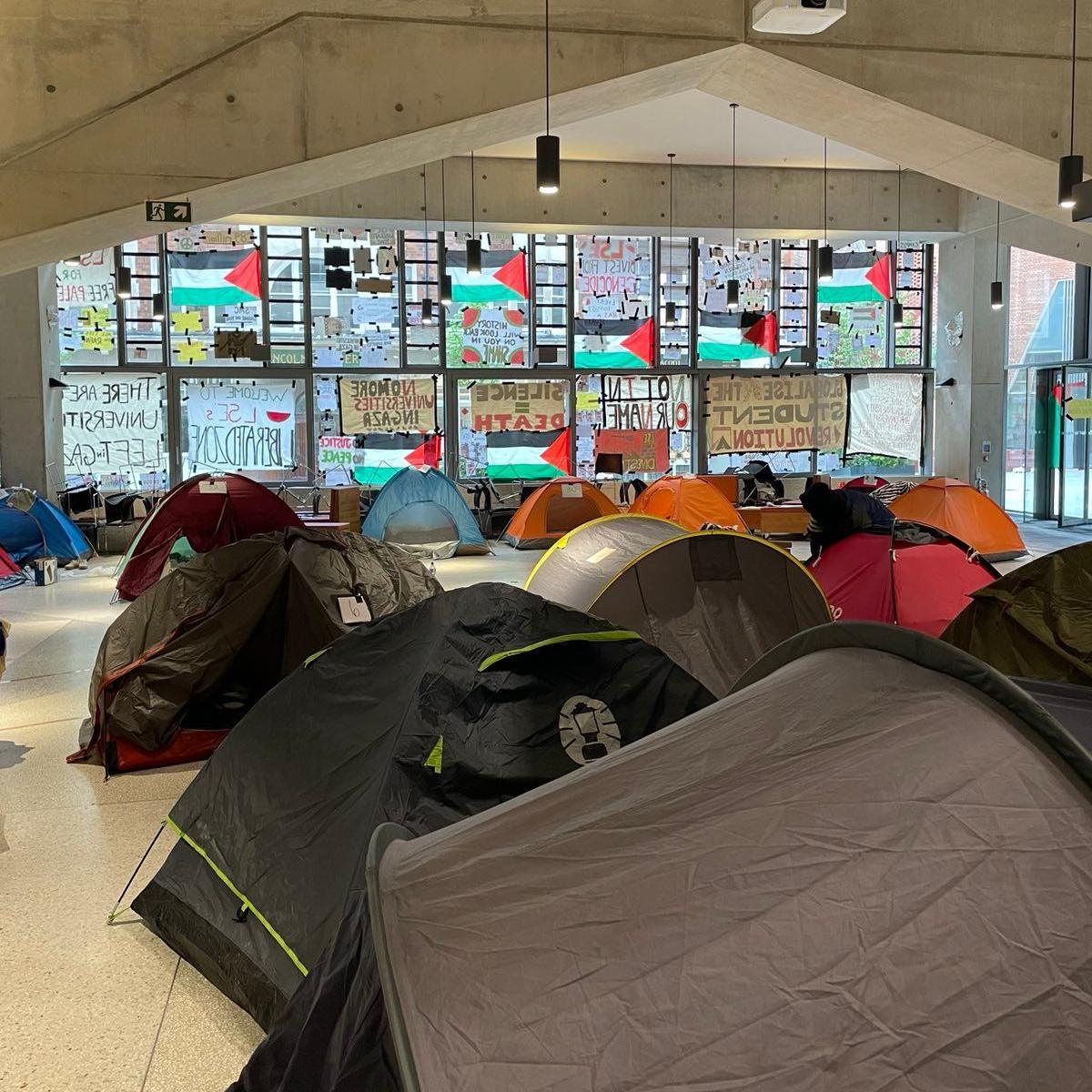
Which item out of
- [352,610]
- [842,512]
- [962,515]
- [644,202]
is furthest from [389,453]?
[352,610]

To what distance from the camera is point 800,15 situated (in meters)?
5.22

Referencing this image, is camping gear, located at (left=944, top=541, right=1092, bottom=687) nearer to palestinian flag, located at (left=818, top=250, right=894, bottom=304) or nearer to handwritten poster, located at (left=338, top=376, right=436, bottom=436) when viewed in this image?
handwritten poster, located at (left=338, top=376, right=436, bottom=436)

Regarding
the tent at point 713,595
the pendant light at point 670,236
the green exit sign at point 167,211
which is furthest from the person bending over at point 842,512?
the pendant light at point 670,236

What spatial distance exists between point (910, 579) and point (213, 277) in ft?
32.8

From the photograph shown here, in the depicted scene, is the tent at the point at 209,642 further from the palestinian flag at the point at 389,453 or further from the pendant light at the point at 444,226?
the palestinian flag at the point at 389,453

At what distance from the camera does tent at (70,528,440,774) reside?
432 centimetres

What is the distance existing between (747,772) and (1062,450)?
1353 centimetres

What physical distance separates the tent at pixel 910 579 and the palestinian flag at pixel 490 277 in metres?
8.57

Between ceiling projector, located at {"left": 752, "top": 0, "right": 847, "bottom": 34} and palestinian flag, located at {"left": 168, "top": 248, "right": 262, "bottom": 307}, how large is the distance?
9.03 metres

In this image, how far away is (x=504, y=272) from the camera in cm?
1374

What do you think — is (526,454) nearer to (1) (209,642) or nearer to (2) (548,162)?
(2) (548,162)

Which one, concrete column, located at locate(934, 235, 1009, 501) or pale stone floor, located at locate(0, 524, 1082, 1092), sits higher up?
concrete column, located at locate(934, 235, 1009, 501)

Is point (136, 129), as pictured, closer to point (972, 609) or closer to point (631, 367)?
point (972, 609)

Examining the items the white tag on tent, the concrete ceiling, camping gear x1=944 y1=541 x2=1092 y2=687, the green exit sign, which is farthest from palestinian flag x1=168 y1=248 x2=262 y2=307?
camping gear x1=944 y1=541 x2=1092 y2=687
